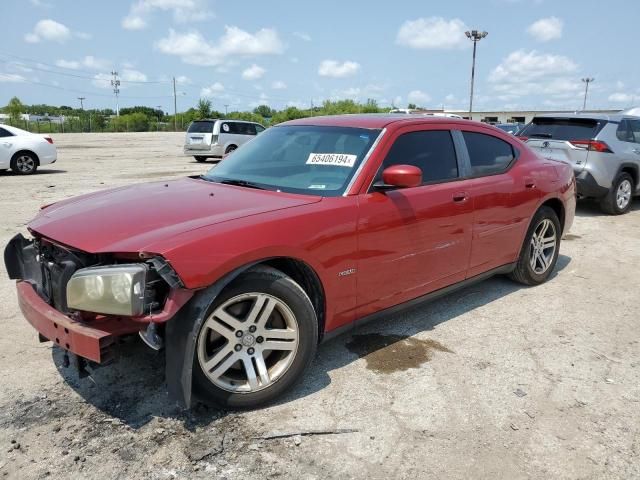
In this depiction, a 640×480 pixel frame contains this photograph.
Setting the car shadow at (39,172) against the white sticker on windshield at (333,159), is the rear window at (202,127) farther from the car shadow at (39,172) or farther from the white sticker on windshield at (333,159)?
the white sticker on windshield at (333,159)

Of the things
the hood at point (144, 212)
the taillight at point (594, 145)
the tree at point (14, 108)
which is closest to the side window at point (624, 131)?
the taillight at point (594, 145)

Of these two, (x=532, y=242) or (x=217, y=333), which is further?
(x=532, y=242)

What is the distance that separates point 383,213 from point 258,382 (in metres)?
1.32

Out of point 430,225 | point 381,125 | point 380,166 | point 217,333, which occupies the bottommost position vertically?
point 217,333

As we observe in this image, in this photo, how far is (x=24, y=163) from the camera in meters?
14.5

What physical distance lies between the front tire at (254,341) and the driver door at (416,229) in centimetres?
57

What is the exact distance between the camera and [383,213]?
11.2 ft

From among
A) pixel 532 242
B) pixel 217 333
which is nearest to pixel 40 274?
pixel 217 333

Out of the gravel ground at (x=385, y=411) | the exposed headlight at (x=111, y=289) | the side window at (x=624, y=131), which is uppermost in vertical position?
the side window at (x=624, y=131)

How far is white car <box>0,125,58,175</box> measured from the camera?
1402cm

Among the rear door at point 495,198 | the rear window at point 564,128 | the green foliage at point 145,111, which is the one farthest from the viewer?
the green foliage at point 145,111

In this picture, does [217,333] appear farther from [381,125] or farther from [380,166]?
[381,125]

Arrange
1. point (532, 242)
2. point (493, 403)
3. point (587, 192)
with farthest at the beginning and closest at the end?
point (587, 192) → point (532, 242) → point (493, 403)

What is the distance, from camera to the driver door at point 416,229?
339cm
